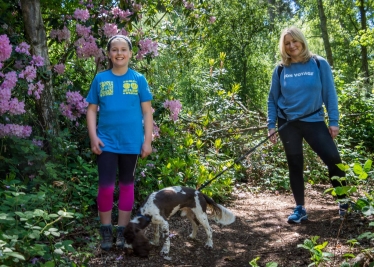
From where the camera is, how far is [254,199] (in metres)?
6.45

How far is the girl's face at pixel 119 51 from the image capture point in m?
3.81

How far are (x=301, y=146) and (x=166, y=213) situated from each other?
1561 millimetres

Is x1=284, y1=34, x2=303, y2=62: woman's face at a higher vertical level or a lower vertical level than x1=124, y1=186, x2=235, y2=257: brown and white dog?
higher

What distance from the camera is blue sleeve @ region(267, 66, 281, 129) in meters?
4.70

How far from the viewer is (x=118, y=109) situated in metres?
3.85

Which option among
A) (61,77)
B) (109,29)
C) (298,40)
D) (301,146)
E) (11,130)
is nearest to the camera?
(11,130)

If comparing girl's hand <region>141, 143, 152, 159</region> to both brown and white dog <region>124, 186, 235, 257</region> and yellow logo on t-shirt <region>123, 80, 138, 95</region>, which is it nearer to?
brown and white dog <region>124, 186, 235, 257</region>

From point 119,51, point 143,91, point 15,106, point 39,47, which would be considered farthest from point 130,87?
point 39,47

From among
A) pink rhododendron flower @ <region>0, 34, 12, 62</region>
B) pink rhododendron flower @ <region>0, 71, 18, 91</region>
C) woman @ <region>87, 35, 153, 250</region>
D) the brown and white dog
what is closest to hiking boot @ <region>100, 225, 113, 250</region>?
woman @ <region>87, 35, 153, 250</region>

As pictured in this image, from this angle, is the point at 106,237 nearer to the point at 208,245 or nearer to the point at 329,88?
the point at 208,245

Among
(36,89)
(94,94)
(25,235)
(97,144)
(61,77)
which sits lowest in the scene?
(25,235)

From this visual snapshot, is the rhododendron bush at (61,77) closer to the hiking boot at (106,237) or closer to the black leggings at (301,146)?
the hiking boot at (106,237)

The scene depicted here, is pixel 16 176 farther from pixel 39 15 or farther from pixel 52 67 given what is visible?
pixel 39 15

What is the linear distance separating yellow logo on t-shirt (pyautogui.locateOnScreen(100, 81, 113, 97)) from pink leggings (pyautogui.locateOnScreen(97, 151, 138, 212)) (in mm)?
468
